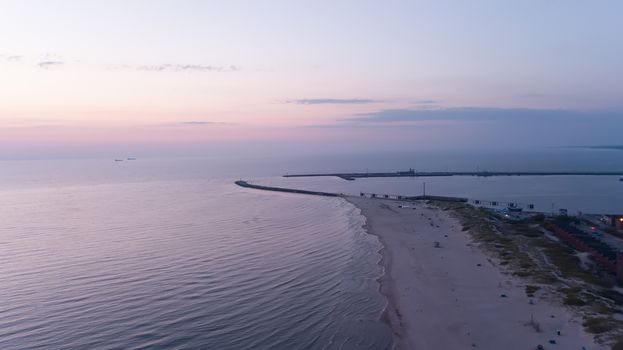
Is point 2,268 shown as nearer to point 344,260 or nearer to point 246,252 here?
point 246,252

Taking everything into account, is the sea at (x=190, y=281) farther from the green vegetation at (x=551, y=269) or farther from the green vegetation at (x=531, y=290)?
the green vegetation at (x=551, y=269)

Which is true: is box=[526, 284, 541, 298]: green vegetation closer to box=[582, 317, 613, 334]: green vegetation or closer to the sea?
box=[582, 317, 613, 334]: green vegetation

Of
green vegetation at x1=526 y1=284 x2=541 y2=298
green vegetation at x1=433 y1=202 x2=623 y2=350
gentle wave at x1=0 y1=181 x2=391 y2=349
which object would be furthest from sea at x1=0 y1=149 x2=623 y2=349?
green vegetation at x1=433 y1=202 x2=623 y2=350

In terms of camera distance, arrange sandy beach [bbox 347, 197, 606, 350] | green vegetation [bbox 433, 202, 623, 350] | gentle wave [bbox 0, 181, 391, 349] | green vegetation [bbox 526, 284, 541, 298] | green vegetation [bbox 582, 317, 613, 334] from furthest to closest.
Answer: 1. green vegetation [bbox 526, 284, 541, 298]
2. green vegetation [bbox 433, 202, 623, 350]
3. gentle wave [bbox 0, 181, 391, 349]
4. sandy beach [bbox 347, 197, 606, 350]
5. green vegetation [bbox 582, 317, 613, 334]

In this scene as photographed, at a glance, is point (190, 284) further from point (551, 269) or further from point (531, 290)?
point (551, 269)

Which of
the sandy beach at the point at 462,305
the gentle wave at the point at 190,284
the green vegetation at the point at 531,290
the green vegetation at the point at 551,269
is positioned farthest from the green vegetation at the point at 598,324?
the gentle wave at the point at 190,284

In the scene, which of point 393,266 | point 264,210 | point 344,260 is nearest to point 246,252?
point 344,260

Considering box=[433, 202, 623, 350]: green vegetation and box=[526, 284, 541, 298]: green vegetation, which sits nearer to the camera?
box=[433, 202, 623, 350]: green vegetation

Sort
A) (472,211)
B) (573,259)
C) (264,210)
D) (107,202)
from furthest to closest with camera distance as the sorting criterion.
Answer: (107,202) < (264,210) < (472,211) < (573,259)
